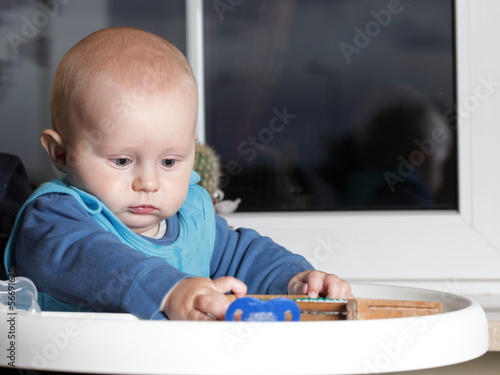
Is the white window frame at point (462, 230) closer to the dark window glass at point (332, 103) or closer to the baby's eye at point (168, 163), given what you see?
the dark window glass at point (332, 103)

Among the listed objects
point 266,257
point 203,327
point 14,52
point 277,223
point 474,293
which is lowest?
point 474,293

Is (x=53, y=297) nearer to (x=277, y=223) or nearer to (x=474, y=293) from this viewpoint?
(x=277, y=223)

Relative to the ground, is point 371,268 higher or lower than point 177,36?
lower

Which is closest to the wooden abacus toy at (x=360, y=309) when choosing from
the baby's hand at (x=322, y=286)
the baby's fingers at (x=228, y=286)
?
the baby's fingers at (x=228, y=286)

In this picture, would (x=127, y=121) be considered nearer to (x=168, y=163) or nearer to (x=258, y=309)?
(x=168, y=163)

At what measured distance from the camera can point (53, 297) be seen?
0.76 meters

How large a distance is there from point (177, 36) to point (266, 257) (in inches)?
29.8

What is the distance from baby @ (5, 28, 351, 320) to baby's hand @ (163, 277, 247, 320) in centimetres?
3

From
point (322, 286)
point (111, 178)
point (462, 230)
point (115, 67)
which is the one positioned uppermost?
point (115, 67)

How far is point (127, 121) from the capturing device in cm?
78

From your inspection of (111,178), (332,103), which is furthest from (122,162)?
(332,103)

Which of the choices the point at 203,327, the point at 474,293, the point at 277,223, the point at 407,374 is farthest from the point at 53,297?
the point at 474,293

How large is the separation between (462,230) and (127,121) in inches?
34.3

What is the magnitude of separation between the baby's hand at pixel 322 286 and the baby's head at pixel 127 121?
180 mm
